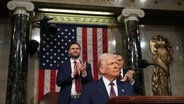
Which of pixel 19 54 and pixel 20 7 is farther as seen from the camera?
pixel 20 7

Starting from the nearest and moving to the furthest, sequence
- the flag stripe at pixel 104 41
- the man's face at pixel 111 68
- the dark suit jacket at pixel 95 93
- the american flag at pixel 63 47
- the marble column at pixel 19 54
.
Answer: the dark suit jacket at pixel 95 93 < the man's face at pixel 111 68 < the marble column at pixel 19 54 < the american flag at pixel 63 47 < the flag stripe at pixel 104 41

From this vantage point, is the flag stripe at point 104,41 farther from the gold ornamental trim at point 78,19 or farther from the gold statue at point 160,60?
the gold statue at point 160,60

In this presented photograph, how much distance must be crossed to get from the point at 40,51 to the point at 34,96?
3.98ft

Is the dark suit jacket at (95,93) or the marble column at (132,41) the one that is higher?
the marble column at (132,41)

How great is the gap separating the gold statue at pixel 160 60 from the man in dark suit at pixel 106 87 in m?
5.74

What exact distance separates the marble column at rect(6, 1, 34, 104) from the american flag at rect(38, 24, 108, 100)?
31.5 inches

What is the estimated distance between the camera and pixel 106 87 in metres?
3.01

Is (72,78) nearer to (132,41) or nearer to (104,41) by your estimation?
(132,41)

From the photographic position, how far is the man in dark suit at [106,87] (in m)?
2.90

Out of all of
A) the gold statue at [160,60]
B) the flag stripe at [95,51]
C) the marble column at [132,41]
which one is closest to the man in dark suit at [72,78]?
the marble column at [132,41]

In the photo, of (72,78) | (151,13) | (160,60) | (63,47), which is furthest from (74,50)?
(151,13)

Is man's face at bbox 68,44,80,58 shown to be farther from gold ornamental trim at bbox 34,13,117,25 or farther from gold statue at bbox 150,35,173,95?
gold statue at bbox 150,35,173,95

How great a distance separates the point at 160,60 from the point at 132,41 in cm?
139

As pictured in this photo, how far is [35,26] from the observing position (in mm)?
8539
